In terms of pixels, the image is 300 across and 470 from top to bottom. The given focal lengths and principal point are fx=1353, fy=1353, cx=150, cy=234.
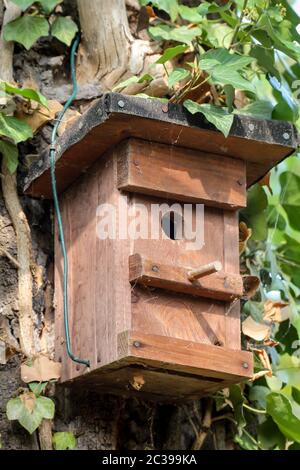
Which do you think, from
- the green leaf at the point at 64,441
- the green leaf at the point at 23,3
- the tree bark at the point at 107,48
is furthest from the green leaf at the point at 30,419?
the green leaf at the point at 23,3

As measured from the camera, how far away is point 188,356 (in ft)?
11.7

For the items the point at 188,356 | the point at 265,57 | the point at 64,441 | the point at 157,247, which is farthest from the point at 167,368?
the point at 265,57

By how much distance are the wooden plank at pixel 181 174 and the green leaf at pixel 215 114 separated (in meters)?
0.18

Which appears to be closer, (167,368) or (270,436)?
(167,368)

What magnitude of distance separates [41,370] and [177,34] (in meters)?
1.13

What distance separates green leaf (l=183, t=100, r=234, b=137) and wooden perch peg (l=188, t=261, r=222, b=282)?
35 cm

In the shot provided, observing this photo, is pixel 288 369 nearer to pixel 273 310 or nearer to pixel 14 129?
pixel 273 310

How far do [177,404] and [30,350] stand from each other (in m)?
0.53

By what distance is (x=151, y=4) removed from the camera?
4367 millimetres

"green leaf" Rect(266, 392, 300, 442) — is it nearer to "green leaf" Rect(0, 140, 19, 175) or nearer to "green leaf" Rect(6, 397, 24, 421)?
"green leaf" Rect(6, 397, 24, 421)

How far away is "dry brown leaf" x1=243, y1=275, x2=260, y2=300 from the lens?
4.08 m

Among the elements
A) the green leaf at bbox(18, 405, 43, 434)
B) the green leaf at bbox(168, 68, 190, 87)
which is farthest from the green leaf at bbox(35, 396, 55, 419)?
the green leaf at bbox(168, 68, 190, 87)

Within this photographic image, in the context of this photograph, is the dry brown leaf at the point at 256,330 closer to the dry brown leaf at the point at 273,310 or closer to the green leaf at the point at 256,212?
the dry brown leaf at the point at 273,310

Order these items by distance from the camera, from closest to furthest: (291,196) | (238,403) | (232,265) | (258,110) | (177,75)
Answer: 1. (177,75)
2. (232,265)
3. (258,110)
4. (238,403)
5. (291,196)
